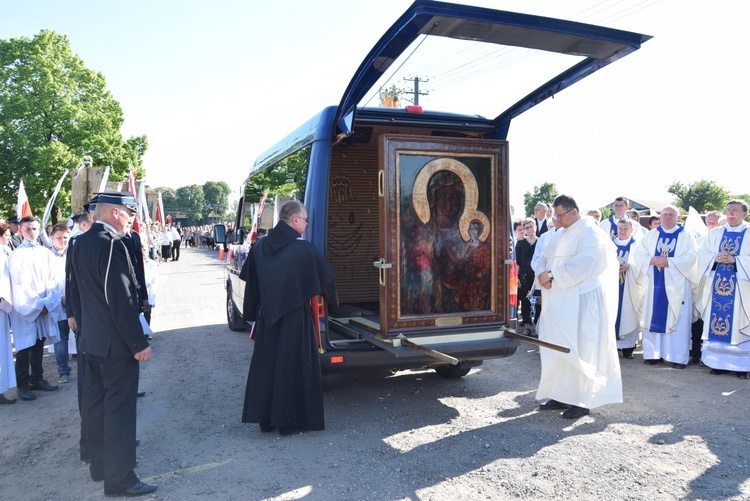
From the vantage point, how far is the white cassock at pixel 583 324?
5.09 metres

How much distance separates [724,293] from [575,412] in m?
3.37

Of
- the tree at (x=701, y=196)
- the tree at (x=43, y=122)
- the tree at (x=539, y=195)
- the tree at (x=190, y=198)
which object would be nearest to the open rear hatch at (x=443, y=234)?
the tree at (x=43, y=122)

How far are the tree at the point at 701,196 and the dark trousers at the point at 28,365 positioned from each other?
64563 mm

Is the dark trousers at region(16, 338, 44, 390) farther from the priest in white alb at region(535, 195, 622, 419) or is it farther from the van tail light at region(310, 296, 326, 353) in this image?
the priest in white alb at region(535, 195, 622, 419)

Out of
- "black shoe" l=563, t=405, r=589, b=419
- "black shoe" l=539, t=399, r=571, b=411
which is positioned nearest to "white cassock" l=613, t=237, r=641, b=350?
"black shoe" l=539, t=399, r=571, b=411

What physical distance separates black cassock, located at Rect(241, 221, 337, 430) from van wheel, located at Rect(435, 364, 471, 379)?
2064mm

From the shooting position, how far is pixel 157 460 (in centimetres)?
423

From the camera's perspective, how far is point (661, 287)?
7.45m

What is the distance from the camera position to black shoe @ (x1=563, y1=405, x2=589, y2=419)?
5047 mm

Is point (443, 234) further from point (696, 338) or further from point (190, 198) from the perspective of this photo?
point (190, 198)

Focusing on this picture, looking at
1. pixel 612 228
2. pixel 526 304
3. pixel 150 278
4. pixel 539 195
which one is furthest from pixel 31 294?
pixel 539 195

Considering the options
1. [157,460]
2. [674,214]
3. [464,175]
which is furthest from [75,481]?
[674,214]

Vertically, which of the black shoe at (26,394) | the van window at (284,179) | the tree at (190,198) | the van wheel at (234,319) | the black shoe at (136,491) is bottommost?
the black shoe at (136,491)

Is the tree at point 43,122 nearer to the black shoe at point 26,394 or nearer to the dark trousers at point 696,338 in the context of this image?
the black shoe at point 26,394
